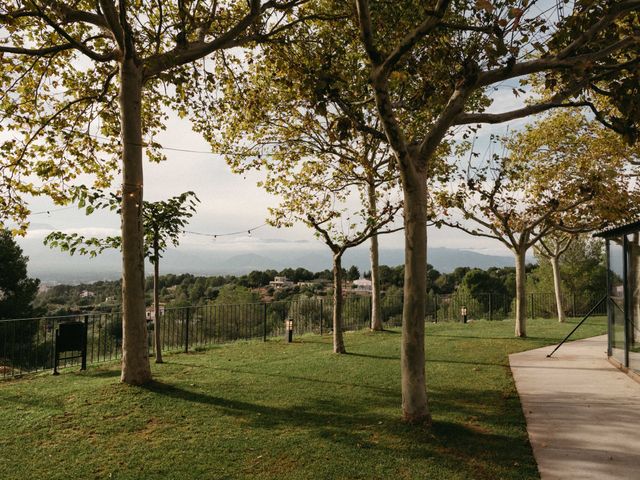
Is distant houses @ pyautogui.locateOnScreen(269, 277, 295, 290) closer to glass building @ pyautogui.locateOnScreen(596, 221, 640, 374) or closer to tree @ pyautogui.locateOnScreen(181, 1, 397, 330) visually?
tree @ pyautogui.locateOnScreen(181, 1, 397, 330)

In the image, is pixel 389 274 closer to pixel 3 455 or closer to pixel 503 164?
pixel 503 164

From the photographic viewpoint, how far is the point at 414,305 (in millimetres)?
5723

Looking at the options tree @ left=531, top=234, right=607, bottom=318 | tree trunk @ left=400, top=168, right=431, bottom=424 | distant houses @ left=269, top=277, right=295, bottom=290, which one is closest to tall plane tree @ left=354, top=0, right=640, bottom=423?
tree trunk @ left=400, top=168, right=431, bottom=424

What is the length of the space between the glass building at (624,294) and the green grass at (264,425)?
101 inches

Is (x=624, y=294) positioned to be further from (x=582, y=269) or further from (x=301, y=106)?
(x=582, y=269)

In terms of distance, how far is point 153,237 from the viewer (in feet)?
33.9

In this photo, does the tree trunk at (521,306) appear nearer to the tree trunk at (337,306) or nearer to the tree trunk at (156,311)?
the tree trunk at (337,306)

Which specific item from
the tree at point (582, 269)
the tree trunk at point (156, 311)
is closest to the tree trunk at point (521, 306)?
the tree trunk at point (156, 311)

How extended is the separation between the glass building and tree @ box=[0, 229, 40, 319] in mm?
29898

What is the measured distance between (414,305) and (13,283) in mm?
29450

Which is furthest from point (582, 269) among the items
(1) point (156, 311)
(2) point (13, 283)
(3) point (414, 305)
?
(2) point (13, 283)

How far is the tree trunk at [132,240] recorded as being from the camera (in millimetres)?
7691

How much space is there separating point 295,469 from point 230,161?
39.2 feet

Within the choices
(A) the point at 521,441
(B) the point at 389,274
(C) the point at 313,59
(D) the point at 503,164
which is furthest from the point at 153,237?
(B) the point at 389,274
